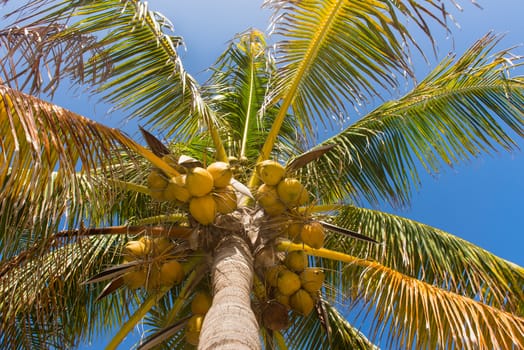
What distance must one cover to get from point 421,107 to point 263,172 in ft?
8.34

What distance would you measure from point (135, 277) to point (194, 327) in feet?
1.72

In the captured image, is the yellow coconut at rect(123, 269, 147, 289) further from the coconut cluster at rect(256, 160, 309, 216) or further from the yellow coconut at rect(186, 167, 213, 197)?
the coconut cluster at rect(256, 160, 309, 216)

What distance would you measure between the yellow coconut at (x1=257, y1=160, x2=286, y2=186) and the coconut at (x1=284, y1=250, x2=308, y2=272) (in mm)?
520

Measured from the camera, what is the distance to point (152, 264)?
3643mm

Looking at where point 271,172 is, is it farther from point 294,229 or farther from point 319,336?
point 319,336

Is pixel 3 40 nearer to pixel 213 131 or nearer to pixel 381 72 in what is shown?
pixel 213 131

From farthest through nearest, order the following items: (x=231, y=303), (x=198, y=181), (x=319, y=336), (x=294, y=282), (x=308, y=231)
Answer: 1. (x=319, y=336)
2. (x=308, y=231)
3. (x=294, y=282)
4. (x=198, y=181)
5. (x=231, y=303)

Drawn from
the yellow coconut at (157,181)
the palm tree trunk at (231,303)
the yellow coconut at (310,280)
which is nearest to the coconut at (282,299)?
the yellow coconut at (310,280)

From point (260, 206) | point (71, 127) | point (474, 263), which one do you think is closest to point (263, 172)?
point (260, 206)

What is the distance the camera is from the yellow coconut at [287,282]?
3.67 m

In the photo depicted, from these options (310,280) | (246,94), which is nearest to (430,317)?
(310,280)

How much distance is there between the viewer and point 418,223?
5.42 m

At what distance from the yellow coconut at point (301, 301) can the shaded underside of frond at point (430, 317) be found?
55 centimetres

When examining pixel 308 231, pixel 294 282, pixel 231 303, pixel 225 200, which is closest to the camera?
pixel 231 303
